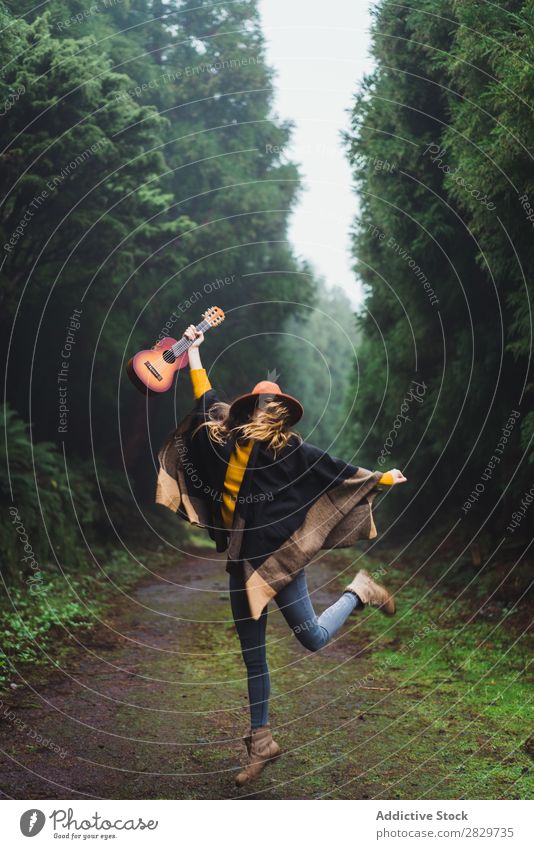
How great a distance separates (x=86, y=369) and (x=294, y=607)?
11829mm

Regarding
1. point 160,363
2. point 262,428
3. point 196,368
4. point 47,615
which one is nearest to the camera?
point 262,428

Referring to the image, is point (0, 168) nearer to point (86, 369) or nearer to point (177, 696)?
point (177, 696)

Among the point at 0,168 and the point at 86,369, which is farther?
the point at 86,369

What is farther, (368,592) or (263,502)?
(368,592)

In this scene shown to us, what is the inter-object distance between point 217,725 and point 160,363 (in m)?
2.95

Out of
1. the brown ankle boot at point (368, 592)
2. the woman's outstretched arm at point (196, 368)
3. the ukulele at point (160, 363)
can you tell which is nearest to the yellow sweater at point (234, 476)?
the woman's outstretched arm at point (196, 368)

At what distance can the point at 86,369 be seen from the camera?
633 inches

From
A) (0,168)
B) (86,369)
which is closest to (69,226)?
(0,168)

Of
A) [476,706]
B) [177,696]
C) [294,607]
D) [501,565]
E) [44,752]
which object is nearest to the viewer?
[294,607]

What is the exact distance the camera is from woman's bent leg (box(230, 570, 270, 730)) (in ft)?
16.7

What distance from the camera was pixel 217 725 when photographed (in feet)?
20.9

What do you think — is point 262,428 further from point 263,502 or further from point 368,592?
point 368,592

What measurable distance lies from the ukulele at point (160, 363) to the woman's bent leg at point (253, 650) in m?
1.42

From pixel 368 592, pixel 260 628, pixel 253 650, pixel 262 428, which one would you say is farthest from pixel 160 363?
pixel 368 592
